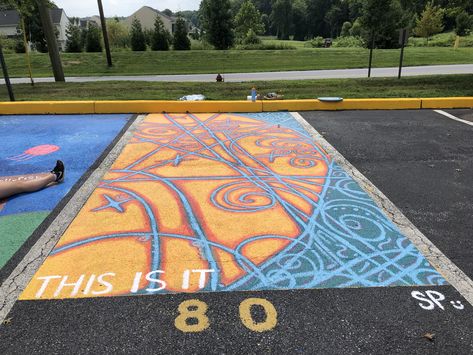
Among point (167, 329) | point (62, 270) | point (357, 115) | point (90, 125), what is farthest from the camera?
point (357, 115)

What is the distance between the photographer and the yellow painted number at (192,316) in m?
2.83

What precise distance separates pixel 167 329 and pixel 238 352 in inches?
22.4

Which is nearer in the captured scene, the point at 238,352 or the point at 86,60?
the point at 238,352

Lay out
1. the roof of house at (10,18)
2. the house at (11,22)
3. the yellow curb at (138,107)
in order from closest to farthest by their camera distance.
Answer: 1. the yellow curb at (138,107)
2. the house at (11,22)
3. the roof of house at (10,18)

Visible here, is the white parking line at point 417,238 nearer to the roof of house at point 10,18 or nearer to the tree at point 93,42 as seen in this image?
the tree at point 93,42

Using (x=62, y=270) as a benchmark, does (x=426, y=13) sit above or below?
above

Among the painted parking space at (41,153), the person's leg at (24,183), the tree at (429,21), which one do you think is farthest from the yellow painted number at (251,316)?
the tree at (429,21)

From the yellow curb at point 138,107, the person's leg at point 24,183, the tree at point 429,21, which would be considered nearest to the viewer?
the person's leg at point 24,183

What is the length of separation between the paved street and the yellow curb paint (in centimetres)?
335

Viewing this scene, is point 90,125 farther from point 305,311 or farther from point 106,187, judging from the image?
point 305,311

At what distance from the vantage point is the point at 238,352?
261cm

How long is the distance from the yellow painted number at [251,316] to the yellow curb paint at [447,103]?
8.96m

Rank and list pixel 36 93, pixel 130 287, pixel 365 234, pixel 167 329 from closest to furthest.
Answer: pixel 167 329 → pixel 130 287 → pixel 365 234 → pixel 36 93

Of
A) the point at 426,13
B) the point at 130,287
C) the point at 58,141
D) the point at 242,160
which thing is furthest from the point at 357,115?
the point at 426,13
